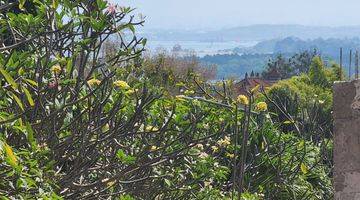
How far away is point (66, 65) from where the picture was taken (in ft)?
10.7

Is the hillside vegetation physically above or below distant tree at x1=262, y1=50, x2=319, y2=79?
above

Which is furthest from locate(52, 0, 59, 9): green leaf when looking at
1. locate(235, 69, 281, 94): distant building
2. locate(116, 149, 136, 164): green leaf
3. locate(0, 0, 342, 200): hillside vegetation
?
locate(235, 69, 281, 94): distant building

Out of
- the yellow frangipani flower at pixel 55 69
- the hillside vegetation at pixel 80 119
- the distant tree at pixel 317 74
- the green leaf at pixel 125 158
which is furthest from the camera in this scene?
the distant tree at pixel 317 74

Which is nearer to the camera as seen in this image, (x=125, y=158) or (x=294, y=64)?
(x=125, y=158)

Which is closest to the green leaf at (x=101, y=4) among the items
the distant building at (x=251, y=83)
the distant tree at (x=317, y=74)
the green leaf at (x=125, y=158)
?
the green leaf at (x=125, y=158)

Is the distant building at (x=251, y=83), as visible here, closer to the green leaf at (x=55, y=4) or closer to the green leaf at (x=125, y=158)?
the green leaf at (x=125, y=158)

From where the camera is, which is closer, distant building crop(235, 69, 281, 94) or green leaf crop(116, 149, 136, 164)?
green leaf crop(116, 149, 136, 164)

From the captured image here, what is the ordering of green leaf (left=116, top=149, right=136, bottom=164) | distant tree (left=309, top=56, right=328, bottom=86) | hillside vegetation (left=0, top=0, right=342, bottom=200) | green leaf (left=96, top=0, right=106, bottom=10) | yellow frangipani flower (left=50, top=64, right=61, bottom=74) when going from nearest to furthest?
hillside vegetation (left=0, top=0, right=342, bottom=200) < green leaf (left=96, top=0, right=106, bottom=10) < yellow frangipani flower (left=50, top=64, right=61, bottom=74) < green leaf (left=116, top=149, right=136, bottom=164) < distant tree (left=309, top=56, right=328, bottom=86)

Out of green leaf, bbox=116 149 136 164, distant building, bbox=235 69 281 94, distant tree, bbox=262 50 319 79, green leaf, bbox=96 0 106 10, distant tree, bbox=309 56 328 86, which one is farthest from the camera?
distant tree, bbox=262 50 319 79

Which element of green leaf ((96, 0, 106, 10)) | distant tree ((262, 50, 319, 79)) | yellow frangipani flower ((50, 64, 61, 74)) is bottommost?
distant tree ((262, 50, 319, 79))

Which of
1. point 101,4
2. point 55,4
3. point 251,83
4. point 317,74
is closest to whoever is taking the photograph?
point 55,4

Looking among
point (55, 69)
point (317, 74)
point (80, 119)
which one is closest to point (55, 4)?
point (55, 69)

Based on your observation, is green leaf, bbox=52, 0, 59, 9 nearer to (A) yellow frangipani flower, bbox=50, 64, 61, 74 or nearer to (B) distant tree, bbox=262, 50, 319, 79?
(A) yellow frangipani flower, bbox=50, 64, 61, 74

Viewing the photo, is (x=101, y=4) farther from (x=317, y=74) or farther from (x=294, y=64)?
(x=294, y=64)
